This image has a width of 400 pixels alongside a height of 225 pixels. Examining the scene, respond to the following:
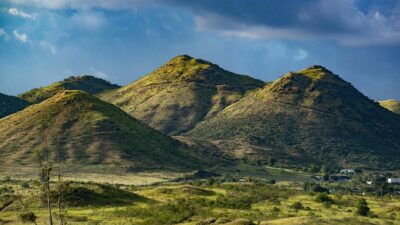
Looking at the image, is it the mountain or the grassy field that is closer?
the grassy field

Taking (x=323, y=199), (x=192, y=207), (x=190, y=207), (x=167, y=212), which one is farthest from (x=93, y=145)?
(x=167, y=212)

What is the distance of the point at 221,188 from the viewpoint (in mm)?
116312

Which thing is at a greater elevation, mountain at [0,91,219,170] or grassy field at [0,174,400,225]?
mountain at [0,91,219,170]

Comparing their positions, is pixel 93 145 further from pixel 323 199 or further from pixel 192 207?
pixel 192 207

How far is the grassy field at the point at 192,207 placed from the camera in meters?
70.6

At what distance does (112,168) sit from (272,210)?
87.6m

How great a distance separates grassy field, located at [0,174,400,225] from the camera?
232 feet

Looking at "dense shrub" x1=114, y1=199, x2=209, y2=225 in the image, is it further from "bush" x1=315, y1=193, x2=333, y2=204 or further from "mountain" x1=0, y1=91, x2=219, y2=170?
"mountain" x1=0, y1=91, x2=219, y2=170

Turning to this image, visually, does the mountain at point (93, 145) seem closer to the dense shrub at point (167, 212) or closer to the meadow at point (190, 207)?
the meadow at point (190, 207)

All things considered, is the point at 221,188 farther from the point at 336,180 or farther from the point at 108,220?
the point at 336,180

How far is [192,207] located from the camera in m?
79.1

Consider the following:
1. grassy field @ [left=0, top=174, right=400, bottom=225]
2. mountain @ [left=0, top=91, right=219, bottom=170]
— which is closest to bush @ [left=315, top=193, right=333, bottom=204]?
grassy field @ [left=0, top=174, right=400, bottom=225]

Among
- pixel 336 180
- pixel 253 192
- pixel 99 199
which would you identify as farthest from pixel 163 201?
pixel 336 180

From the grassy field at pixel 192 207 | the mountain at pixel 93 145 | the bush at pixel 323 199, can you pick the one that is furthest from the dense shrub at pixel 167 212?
the mountain at pixel 93 145
